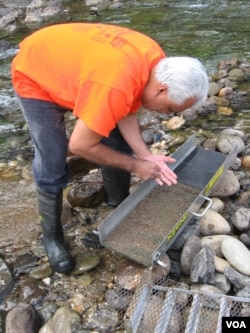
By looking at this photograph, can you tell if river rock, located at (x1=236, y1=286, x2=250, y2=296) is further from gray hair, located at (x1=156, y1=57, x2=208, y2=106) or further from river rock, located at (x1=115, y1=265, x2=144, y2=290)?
gray hair, located at (x1=156, y1=57, x2=208, y2=106)

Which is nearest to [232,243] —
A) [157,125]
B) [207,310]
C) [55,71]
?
[207,310]

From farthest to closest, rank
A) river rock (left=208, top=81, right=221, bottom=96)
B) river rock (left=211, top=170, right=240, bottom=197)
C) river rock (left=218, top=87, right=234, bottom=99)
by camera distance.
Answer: river rock (left=208, top=81, right=221, bottom=96) < river rock (left=218, top=87, right=234, bottom=99) < river rock (left=211, top=170, right=240, bottom=197)

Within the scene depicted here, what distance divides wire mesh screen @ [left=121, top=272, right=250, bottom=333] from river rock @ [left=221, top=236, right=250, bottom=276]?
36cm

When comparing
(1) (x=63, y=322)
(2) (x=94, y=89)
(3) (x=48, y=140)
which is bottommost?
(1) (x=63, y=322)

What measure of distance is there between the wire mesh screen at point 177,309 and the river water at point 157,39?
4.02ft

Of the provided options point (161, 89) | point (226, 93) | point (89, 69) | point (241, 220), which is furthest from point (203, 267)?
point (226, 93)

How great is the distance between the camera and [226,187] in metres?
3.33

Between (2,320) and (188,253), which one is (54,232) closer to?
(2,320)

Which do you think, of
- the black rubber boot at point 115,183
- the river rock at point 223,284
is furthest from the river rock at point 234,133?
the river rock at point 223,284

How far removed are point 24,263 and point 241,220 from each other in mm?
1470

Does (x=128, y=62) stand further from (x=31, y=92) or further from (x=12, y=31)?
(x=12, y=31)

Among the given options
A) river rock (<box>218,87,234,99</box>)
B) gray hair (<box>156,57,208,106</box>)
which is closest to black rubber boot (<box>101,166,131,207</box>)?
gray hair (<box>156,57,208,106</box>)

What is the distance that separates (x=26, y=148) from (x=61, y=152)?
2.05 metres

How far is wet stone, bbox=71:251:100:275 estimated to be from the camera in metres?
2.74
